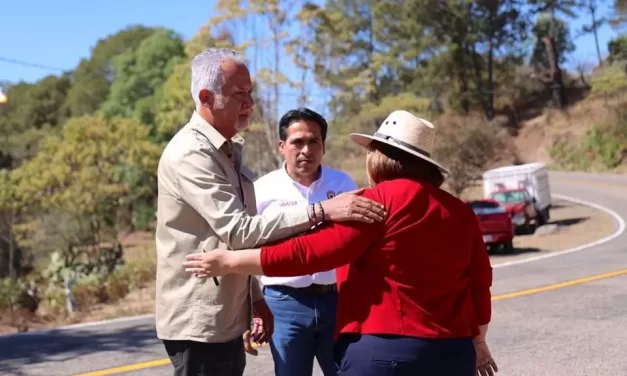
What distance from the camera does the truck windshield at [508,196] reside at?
3002 cm

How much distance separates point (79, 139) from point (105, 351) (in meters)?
22.1

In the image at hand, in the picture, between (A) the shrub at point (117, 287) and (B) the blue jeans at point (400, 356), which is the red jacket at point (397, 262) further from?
(A) the shrub at point (117, 287)

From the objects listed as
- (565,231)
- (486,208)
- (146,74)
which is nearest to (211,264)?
(486,208)

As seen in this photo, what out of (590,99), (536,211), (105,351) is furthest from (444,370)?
(590,99)

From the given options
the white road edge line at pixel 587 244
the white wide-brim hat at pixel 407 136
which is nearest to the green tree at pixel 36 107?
the white road edge line at pixel 587 244

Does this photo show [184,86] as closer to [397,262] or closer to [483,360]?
[483,360]

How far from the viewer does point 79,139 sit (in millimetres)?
28250

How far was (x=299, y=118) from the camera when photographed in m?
3.99

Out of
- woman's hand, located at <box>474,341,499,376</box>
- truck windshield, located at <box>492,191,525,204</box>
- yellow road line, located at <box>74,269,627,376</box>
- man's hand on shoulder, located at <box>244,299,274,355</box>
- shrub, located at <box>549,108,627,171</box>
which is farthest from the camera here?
shrub, located at <box>549,108,627,171</box>

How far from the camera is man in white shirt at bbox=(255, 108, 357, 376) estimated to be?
3729 millimetres

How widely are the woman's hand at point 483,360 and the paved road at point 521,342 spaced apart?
3.10 meters

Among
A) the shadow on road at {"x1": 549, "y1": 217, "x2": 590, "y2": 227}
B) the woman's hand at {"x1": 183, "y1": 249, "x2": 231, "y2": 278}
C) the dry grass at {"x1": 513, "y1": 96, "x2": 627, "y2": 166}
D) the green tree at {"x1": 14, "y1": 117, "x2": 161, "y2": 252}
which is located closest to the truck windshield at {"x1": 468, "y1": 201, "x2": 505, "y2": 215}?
the shadow on road at {"x1": 549, "y1": 217, "x2": 590, "y2": 227}

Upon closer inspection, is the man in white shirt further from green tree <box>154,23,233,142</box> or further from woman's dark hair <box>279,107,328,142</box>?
green tree <box>154,23,233,142</box>

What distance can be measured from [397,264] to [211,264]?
0.62 meters
